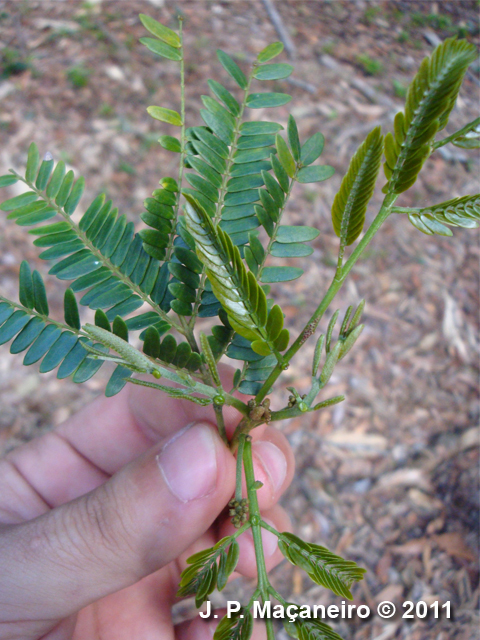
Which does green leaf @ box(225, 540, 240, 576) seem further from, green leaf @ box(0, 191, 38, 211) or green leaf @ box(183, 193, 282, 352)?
green leaf @ box(0, 191, 38, 211)

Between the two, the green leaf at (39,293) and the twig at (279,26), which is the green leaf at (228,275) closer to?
the green leaf at (39,293)

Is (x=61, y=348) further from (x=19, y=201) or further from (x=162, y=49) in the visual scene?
(x=162, y=49)

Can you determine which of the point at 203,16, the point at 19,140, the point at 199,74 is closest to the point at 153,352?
the point at 19,140

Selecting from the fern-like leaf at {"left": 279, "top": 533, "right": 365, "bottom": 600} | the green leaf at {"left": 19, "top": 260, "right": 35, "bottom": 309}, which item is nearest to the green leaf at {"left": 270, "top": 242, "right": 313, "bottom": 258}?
the green leaf at {"left": 19, "top": 260, "right": 35, "bottom": 309}

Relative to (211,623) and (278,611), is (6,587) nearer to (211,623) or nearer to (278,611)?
(278,611)

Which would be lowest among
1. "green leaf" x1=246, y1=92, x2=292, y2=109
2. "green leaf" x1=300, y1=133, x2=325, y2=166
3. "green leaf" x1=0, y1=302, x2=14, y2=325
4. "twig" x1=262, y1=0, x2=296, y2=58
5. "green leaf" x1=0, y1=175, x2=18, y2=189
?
"green leaf" x1=0, y1=302, x2=14, y2=325
